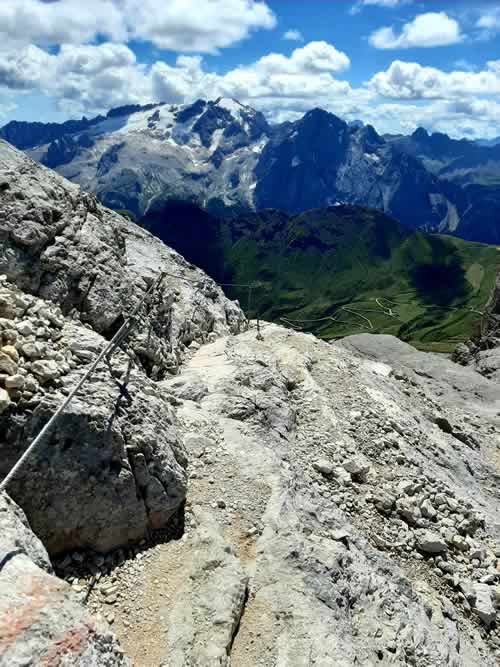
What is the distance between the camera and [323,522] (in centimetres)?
2361

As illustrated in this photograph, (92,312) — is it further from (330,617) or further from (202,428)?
(330,617)

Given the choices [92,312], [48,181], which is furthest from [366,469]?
[48,181]

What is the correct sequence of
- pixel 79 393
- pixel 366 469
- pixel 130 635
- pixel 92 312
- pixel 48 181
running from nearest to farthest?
pixel 130 635, pixel 79 393, pixel 366 469, pixel 92 312, pixel 48 181

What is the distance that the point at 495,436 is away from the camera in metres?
50.2

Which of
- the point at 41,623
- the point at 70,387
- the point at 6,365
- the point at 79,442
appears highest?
the point at 6,365

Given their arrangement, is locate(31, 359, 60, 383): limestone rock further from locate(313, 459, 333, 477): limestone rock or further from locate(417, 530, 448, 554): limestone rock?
locate(417, 530, 448, 554): limestone rock

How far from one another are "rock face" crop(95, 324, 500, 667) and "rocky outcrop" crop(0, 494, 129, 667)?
396 centimetres

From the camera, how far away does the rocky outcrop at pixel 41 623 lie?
1180 cm

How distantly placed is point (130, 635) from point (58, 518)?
458 centimetres

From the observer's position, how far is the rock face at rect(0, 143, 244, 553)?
18.3 m

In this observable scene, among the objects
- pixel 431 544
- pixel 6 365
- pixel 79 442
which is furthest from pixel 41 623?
pixel 431 544

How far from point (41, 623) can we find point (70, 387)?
29.6 feet

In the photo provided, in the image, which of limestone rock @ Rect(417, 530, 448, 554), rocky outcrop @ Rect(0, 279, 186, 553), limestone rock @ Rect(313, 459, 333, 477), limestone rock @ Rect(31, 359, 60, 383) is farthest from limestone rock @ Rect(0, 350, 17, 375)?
limestone rock @ Rect(417, 530, 448, 554)

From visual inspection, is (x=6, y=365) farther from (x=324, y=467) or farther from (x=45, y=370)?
(x=324, y=467)
